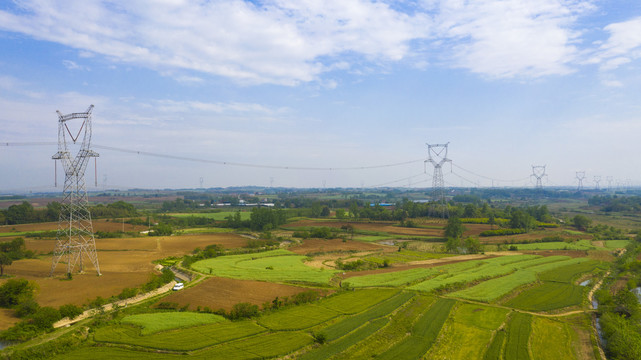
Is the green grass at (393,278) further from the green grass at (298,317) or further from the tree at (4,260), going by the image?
the tree at (4,260)

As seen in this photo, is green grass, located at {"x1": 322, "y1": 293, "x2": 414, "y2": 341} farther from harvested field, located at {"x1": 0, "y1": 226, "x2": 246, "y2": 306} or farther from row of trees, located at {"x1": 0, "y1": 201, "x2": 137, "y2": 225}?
row of trees, located at {"x1": 0, "y1": 201, "x2": 137, "y2": 225}

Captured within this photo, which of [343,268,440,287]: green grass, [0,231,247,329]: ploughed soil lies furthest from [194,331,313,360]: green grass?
[0,231,247,329]: ploughed soil

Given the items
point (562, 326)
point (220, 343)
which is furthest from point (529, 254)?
point (220, 343)

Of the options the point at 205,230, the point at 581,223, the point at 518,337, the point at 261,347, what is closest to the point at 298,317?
the point at 261,347

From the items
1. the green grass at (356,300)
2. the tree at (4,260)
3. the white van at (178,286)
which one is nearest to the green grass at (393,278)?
the green grass at (356,300)

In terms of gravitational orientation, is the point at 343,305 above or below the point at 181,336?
below

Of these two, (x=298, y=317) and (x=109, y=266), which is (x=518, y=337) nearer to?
(x=298, y=317)
